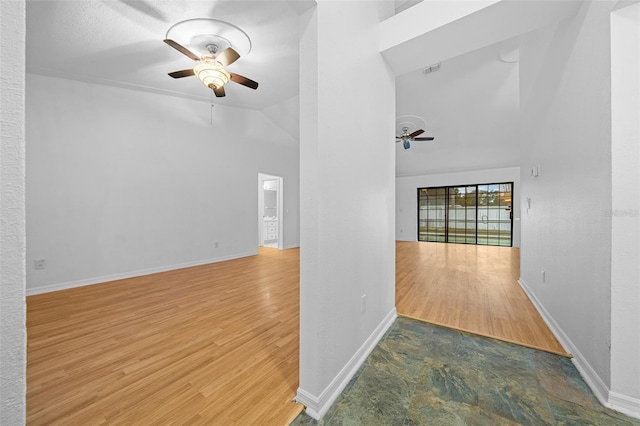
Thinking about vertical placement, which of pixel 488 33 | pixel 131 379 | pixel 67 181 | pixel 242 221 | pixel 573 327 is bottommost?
pixel 131 379

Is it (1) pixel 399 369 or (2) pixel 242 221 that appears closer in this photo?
(1) pixel 399 369

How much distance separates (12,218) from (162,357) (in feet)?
5.53

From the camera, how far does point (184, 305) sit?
8.47ft

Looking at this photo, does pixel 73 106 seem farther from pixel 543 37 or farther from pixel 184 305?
pixel 543 37

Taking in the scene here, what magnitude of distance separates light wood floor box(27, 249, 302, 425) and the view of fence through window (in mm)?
7367

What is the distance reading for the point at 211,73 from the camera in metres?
2.66

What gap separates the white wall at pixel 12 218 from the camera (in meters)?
0.42

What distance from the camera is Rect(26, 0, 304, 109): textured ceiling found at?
7.14 feet

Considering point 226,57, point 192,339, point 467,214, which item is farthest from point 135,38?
point 467,214

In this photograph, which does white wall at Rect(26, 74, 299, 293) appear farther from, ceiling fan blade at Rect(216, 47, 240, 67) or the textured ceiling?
ceiling fan blade at Rect(216, 47, 240, 67)

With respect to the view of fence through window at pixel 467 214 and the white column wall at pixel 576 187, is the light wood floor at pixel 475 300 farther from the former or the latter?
the view of fence through window at pixel 467 214

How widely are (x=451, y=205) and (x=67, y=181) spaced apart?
959cm


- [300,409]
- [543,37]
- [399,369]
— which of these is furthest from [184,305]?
[543,37]

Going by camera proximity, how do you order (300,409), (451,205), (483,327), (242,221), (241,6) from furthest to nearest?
(451,205), (242,221), (241,6), (483,327), (300,409)
